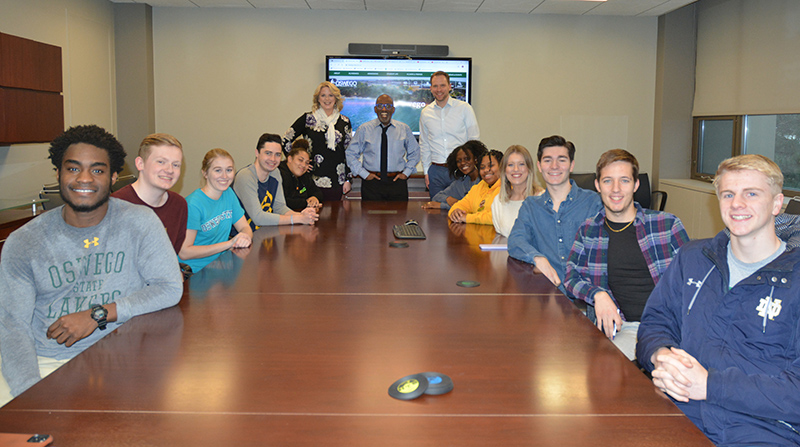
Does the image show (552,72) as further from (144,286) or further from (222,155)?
(144,286)

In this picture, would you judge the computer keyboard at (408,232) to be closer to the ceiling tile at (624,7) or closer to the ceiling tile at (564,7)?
the ceiling tile at (564,7)

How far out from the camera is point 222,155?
321 centimetres

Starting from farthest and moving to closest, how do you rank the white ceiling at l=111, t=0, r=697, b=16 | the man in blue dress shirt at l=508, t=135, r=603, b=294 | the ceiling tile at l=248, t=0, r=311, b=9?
the ceiling tile at l=248, t=0, r=311, b=9 → the white ceiling at l=111, t=0, r=697, b=16 → the man in blue dress shirt at l=508, t=135, r=603, b=294

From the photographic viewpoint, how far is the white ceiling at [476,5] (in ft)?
21.7

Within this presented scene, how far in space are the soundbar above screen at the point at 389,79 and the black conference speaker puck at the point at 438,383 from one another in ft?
20.0

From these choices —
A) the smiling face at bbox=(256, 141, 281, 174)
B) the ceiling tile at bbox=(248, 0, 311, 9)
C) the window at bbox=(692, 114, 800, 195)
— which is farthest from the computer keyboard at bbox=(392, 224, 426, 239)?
the ceiling tile at bbox=(248, 0, 311, 9)

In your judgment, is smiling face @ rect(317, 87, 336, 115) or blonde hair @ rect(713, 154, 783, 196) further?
smiling face @ rect(317, 87, 336, 115)

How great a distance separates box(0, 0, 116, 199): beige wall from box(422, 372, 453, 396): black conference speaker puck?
488 cm

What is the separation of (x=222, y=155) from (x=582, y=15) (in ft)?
18.1

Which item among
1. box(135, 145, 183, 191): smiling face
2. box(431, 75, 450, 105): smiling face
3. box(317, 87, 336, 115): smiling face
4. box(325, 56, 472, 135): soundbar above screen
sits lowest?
box(135, 145, 183, 191): smiling face

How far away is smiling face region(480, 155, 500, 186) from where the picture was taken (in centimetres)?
412

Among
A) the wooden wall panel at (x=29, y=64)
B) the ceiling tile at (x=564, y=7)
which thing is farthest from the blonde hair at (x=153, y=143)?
the ceiling tile at (x=564, y=7)

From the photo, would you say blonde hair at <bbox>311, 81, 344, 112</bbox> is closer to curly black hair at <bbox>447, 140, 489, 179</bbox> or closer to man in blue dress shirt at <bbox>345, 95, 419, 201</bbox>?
man in blue dress shirt at <bbox>345, 95, 419, 201</bbox>

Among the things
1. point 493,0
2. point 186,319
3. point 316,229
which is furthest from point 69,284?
point 493,0
